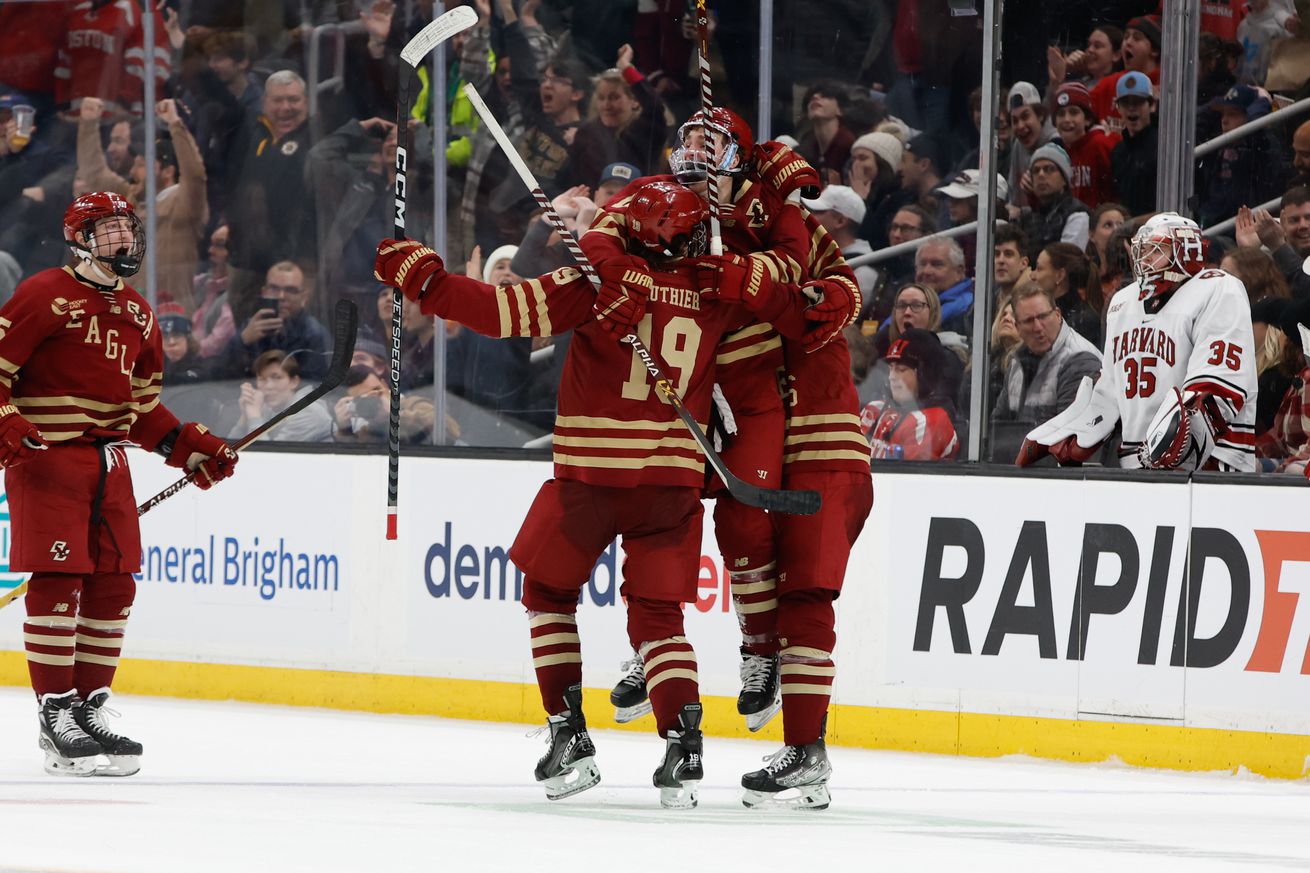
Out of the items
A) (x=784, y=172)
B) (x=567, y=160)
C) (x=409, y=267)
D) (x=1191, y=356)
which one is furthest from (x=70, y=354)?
(x=1191, y=356)

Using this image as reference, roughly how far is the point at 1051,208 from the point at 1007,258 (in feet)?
0.79

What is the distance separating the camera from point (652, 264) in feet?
14.9

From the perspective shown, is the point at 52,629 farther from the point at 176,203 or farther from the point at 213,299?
the point at 176,203

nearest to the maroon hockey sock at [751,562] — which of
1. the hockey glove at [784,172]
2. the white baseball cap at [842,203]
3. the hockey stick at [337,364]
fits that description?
the hockey glove at [784,172]

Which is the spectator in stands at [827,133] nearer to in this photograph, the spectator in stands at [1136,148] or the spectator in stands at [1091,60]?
the spectator in stands at [1091,60]

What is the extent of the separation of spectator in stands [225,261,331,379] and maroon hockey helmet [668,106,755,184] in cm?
377

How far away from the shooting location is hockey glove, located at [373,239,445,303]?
14.4 feet

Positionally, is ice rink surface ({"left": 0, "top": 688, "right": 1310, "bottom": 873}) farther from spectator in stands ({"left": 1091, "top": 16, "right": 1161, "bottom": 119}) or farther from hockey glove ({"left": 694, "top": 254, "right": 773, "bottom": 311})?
spectator in stands ({"left": 1091, "top": 16, "right": 1161, "bottom": 119})

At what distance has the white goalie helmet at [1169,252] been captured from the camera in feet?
19.7

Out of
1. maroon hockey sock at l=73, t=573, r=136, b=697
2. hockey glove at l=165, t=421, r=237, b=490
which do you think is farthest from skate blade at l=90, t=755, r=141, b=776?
hockey glove at l=165, t=421, r=237, b=490

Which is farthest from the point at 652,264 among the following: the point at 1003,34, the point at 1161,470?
the point at 1003,34

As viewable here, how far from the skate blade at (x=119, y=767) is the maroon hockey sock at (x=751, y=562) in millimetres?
1590

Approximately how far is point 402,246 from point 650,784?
1599mm

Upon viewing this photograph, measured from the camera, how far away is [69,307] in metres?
5.05
